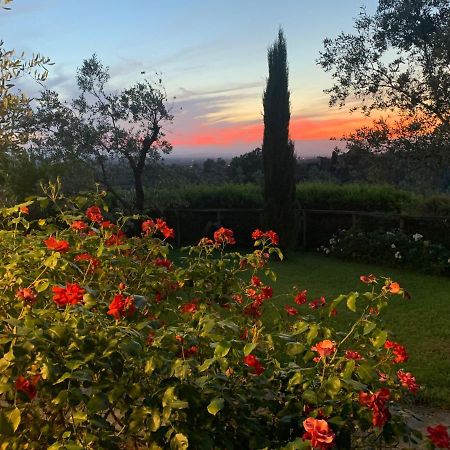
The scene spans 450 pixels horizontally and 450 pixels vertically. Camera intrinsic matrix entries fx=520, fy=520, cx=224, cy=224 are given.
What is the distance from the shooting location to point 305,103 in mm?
13438

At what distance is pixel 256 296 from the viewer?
10.1 feet

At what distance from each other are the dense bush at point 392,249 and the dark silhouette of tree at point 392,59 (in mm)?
2638

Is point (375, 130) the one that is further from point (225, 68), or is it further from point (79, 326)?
point (79, 326)

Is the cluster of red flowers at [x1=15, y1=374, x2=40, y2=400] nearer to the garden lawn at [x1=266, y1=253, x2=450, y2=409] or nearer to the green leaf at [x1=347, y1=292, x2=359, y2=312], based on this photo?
the green leaf at [x1=347, y1=292, x2=359, y2=312]

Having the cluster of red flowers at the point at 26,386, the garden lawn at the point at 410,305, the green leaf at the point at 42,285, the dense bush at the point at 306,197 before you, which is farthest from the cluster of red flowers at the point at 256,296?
the dense bush at the point at 306,197

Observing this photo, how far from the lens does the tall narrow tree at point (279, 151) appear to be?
13.0 m

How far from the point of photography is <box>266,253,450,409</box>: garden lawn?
17.1 ft

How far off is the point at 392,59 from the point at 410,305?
6.39m

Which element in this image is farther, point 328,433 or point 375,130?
point 375,130

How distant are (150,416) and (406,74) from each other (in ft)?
37.0

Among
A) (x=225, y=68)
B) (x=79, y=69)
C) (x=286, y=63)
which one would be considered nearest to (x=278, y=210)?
(x=286, y=63)

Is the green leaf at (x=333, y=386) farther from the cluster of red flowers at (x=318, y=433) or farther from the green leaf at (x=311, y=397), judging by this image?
the cluster of red flowers at (x=318, y=433)

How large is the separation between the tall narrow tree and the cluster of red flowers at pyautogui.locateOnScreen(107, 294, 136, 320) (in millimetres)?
11003

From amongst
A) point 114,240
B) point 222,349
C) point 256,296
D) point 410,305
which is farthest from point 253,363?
point 410,305
